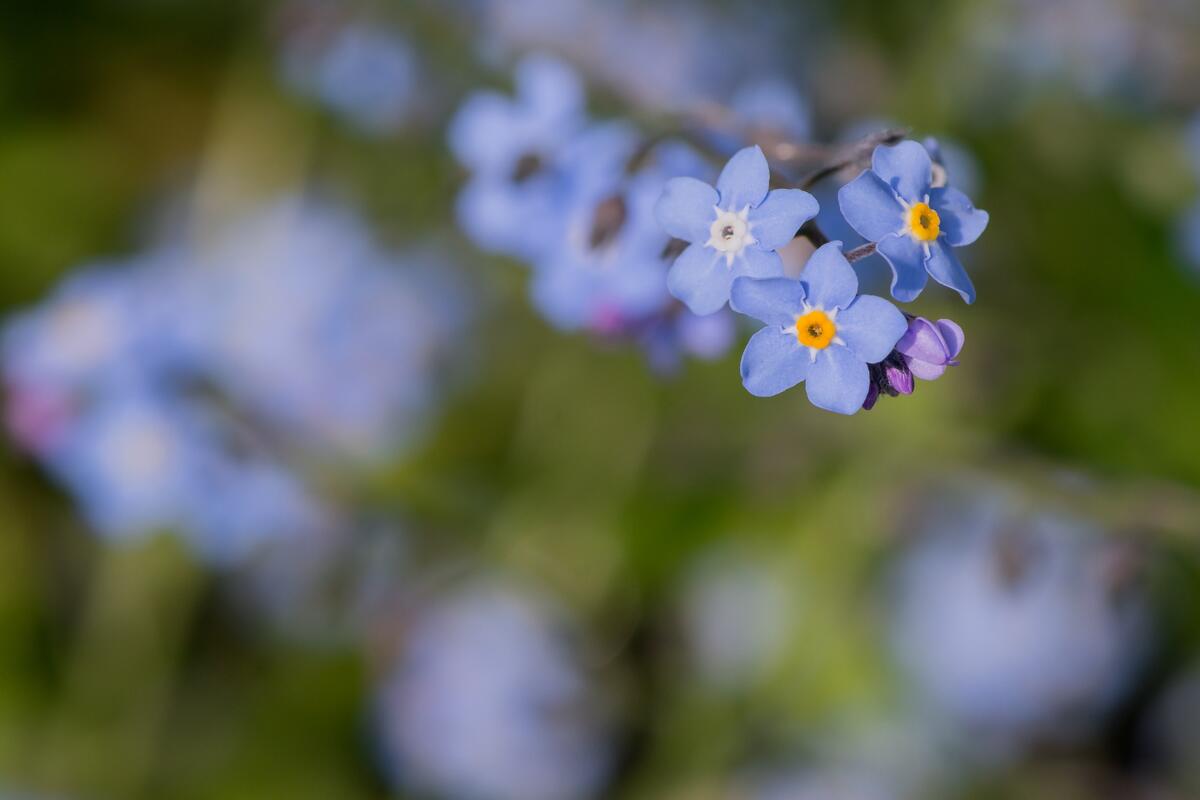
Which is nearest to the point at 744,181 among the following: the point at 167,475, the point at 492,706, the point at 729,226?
the point at 729,226

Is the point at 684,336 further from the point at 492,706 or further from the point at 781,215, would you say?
the point at 492,706

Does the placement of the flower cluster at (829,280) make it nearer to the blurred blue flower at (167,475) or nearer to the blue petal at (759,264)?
the blue petal at (759,264)

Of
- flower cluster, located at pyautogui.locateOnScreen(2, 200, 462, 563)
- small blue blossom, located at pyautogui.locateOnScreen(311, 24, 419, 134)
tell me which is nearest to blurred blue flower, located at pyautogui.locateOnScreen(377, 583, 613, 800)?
flower cluster, located at pyautogui.locateOnScreen(2, 200, 462, 563)

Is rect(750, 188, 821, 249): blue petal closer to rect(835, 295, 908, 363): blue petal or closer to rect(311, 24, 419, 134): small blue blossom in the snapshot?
A: rect(835, 295, 908, 363): blue petal

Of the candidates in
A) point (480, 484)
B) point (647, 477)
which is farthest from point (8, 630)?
point (647, 477)

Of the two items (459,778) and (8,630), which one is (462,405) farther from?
(8,630)

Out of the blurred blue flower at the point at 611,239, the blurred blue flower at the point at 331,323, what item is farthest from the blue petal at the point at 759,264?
the blurred blue flower at the point at 331,323
